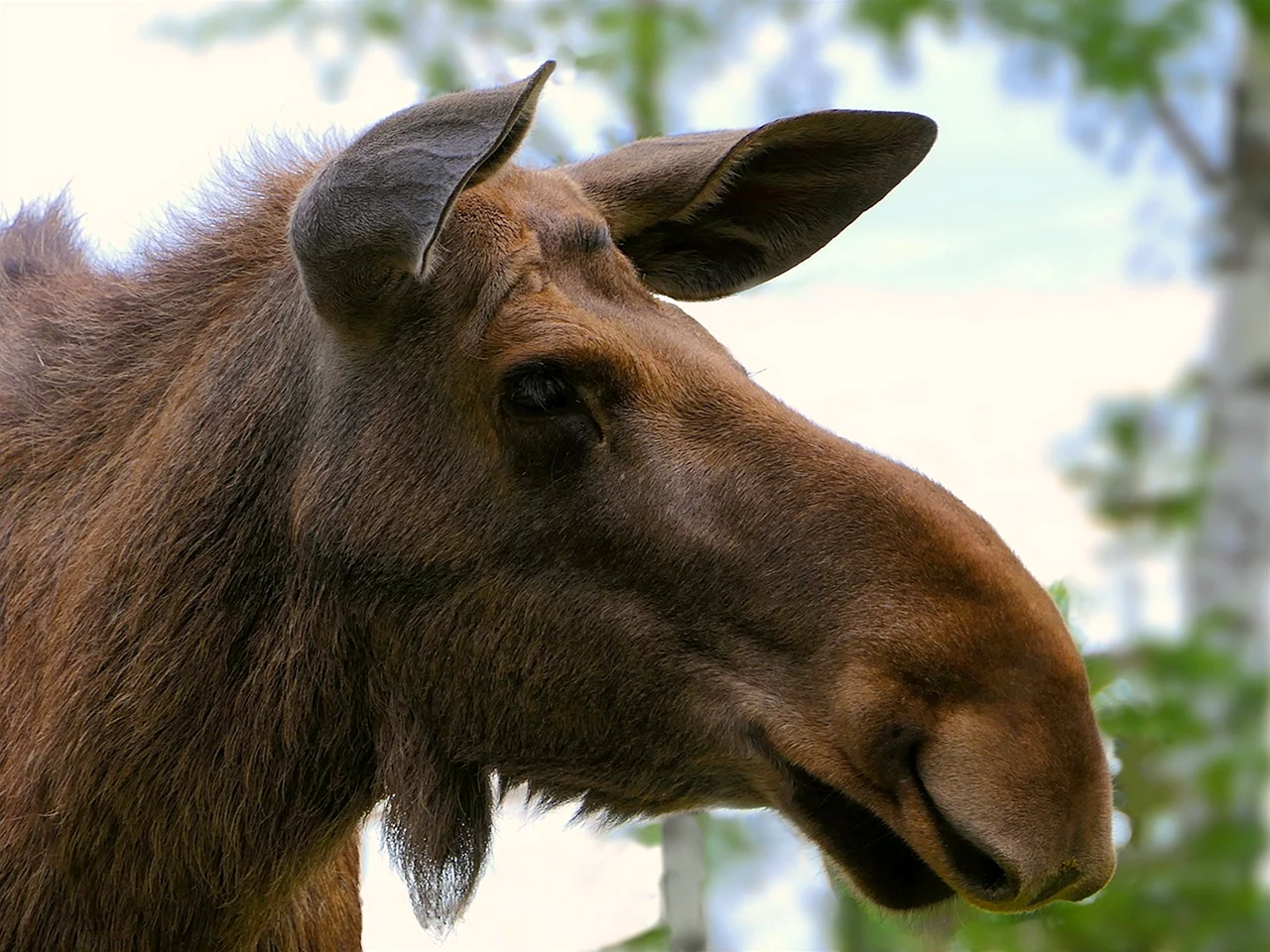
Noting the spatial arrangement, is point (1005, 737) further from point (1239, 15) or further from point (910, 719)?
point (1239, 15)

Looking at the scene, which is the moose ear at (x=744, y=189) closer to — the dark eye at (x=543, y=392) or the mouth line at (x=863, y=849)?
the dark eye at (x=543, y=392)

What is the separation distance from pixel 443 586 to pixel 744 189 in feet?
4.35

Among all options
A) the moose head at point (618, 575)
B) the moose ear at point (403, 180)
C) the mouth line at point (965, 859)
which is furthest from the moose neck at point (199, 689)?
the mouth line at point (965, 859)

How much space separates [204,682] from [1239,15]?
22.8 ft

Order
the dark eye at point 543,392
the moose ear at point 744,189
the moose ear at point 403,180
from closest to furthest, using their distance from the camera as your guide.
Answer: the moose ear at point 403,180 → the dark eye at point 543,392 → the moose ear at point 744,189

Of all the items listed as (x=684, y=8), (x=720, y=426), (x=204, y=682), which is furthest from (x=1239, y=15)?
(x=204, y=682)

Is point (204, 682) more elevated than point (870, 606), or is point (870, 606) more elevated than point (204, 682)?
point (870, 606)

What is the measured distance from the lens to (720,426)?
291 cm

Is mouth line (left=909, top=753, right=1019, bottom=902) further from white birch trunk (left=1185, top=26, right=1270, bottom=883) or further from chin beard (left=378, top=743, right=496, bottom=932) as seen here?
white birch trunk (left=1185, top=26, right=1270, bottom=883)

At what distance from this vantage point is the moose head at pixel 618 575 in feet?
8.39

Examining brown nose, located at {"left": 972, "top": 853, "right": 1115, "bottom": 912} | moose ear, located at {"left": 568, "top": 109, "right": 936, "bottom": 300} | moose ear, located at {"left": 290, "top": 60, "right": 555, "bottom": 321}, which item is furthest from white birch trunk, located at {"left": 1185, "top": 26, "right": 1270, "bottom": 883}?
moose ear, located at {"left": 290, "top": 60, "right": 555, "bottom": 321}

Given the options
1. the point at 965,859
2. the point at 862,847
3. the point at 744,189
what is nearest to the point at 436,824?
the point at 862,847

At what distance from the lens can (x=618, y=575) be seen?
2.93 meters

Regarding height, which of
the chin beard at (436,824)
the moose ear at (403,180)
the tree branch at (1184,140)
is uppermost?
the moose ear at (403,180)
